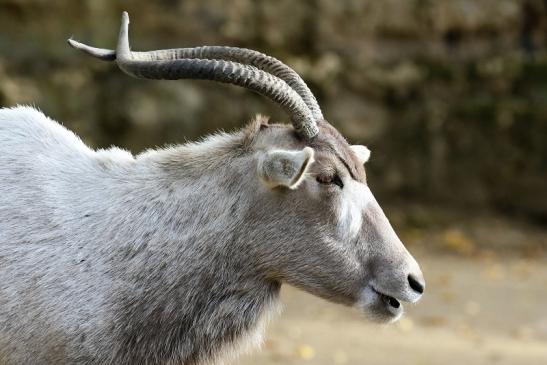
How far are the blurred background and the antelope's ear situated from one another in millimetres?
6441

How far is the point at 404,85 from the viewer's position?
44.1ft

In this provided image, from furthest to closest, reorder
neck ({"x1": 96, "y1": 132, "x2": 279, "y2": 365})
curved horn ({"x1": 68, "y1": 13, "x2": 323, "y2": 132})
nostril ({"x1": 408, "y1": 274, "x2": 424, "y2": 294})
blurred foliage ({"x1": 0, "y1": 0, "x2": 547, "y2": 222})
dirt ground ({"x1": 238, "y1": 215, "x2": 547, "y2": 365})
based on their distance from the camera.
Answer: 1. blurred foliage ({"x1": 0, "y1": 0, "x2": 547, "y2": 222})
2. dirt ground ({"x1": 238, "y1": 215, "x2": 547, "y2": 365})
3. curved horn ({"x1": 68, "y1": 13, "x2": 323, "y2": 132})
4. nostril ({"x1": 408, "y1": 274, "x2": 424, "y2": 294})
5. neck ({"x1": 96, "y1": 132, "x2": 279, "y2": 365})

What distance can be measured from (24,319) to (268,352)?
170 inches

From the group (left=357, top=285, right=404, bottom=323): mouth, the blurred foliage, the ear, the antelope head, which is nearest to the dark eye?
the antelope head

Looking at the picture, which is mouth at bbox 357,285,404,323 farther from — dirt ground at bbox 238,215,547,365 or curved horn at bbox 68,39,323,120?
dirt ground at bbox 238,215,547,365

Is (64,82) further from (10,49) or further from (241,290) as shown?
(241,290)

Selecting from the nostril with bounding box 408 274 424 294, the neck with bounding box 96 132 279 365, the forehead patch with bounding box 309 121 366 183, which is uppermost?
the forehead patch with bounding box 309 121 366 183

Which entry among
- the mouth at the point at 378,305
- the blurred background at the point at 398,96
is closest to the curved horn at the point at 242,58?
the mouth at the point at 378,305

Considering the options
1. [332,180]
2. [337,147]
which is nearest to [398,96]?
[337,147]

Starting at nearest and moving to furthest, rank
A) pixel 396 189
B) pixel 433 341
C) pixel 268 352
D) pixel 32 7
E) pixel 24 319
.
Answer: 1. pixel 24 319
2. pixel 268 352
3. pixel 433 341
4. pixel 32 7
5. pixel 396 189

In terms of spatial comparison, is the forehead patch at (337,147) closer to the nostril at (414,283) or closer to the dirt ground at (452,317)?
the nostril at (414,283)

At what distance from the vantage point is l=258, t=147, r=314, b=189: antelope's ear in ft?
14.7

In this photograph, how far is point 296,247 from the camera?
185 inches

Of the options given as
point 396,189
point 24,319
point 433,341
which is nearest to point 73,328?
point 24,319
